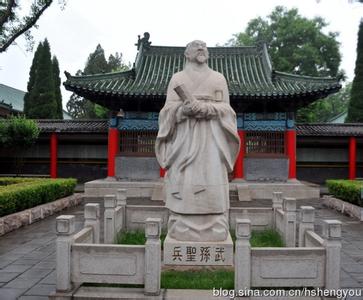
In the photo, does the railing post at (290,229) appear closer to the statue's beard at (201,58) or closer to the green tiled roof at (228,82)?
the statue's beard at (201,58)

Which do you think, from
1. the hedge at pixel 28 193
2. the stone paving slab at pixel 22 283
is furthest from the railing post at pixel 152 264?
the hedge at pixel 28 193

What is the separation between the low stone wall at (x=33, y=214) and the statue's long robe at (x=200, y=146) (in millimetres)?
5261

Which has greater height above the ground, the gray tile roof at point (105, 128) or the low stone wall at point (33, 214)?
the gray tile roof at point (105, 128)

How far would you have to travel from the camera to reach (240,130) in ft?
57.5

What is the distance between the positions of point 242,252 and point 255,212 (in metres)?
3.78

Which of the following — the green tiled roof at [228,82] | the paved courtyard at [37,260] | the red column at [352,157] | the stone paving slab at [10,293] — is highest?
the green tiled roof at [228,82]

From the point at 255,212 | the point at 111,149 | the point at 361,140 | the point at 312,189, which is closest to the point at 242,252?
the point at 255,212

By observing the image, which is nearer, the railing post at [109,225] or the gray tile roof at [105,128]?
the railing post at [109,225]

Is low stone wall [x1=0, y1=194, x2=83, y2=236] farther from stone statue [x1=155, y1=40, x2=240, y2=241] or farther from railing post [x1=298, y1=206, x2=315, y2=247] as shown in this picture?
Answer: railing post [x1=298, y1=206, x2=315, y2=247]

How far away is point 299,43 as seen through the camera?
39406 millimetres

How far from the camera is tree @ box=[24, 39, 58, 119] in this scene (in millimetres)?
29859

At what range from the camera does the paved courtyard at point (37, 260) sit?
17.1ft

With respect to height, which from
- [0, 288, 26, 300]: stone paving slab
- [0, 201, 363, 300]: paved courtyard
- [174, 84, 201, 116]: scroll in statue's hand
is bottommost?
[0, 201, 363, 300]: paved courtyard

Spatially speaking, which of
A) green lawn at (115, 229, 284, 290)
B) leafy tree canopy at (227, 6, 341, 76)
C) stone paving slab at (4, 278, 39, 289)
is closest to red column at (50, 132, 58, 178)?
stone paving slab at (4, 278, 39, 289)
